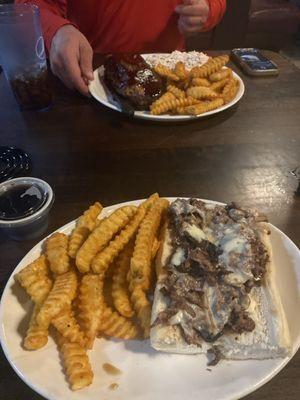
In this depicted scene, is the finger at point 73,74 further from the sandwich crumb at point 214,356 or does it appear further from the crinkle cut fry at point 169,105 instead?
the sandwich crumb at point 214,356

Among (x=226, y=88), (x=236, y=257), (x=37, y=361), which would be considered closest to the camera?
(x=37, y=361)

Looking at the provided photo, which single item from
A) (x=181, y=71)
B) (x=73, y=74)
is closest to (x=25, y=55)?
(x=73, y=74)

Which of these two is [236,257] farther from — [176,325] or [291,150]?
[291,150]

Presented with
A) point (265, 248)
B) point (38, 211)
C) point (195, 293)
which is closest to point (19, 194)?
point (38, 211)

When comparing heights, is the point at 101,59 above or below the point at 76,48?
below

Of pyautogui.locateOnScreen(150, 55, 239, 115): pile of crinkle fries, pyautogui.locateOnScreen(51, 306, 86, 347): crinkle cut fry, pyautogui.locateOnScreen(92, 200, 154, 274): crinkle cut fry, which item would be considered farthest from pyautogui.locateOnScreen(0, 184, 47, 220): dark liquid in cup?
pyautogui.locateOnScreen(150, 55, 239, 115): pile of crinkle fries

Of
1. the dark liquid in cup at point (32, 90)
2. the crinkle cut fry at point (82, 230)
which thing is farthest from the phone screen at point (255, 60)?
the crinkle cut fry at point (82, 230)

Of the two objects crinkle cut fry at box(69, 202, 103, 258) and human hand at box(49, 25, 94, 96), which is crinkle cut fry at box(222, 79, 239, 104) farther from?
crinkle cut fry at box(69, 202, 103, 258)

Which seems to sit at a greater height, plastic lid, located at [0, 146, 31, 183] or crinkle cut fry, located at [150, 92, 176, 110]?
crinkle cut fry, located at [150, 92, 176, 110]
